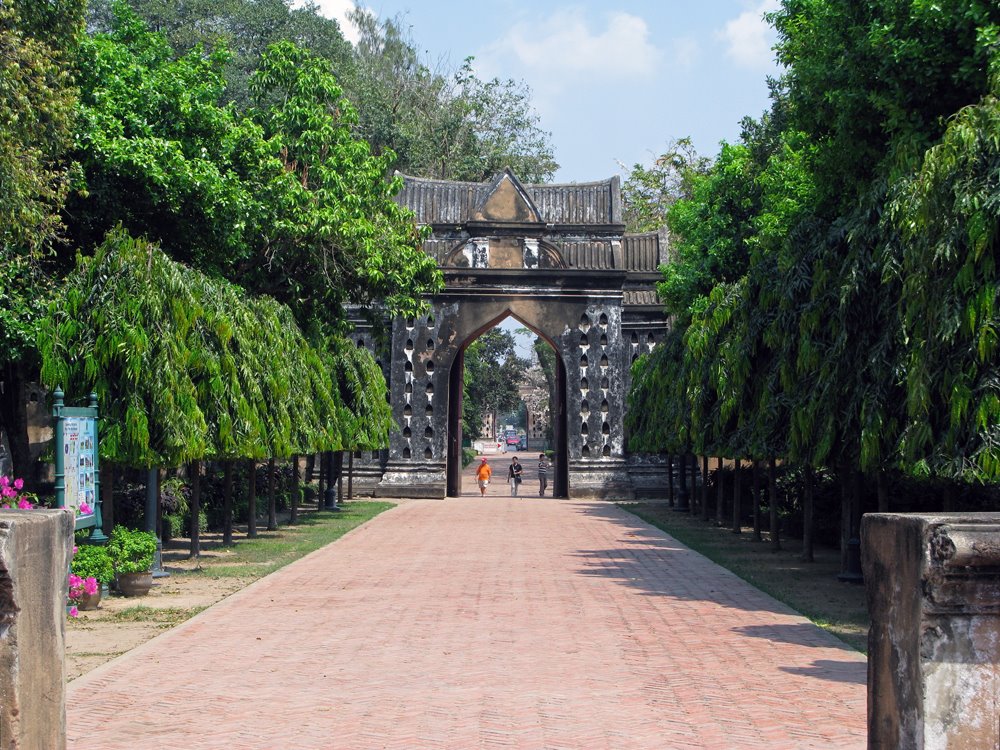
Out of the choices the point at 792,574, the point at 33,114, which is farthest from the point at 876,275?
the point at 33,114

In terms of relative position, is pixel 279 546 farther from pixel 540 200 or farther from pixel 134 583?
pixel 540 200

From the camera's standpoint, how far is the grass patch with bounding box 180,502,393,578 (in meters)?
18.6

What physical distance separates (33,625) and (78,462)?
8.91 metres

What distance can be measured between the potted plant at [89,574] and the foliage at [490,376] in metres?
51.9

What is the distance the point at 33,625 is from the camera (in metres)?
5.64

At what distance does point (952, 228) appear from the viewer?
1252cm

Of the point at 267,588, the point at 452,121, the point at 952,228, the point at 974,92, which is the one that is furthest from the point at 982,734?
the point at 452,121

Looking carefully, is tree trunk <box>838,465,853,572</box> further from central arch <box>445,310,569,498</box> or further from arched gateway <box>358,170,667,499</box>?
central arch <box>445,310,569,498</box>

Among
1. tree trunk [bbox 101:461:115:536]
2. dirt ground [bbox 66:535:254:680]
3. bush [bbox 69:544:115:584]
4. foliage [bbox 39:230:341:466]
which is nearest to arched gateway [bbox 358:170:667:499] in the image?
dirt ground [bbox 66:535:254:680]

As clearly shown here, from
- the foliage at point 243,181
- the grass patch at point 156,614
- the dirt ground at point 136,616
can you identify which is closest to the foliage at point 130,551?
the dirt ground at point 136,616

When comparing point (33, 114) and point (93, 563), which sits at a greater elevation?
point (33, 114)

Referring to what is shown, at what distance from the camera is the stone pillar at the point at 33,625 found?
543cm

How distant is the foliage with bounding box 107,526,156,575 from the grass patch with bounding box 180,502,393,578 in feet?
7.67

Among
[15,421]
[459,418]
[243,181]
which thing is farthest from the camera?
[459,418]
